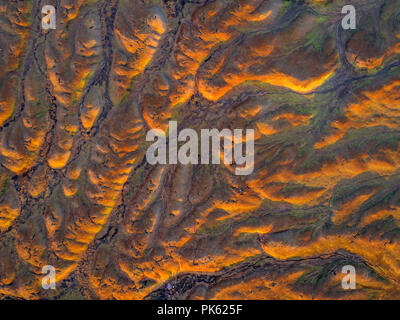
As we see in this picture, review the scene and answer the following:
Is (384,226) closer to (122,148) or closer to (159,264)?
(159,264)

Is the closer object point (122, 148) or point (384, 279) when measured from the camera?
point (384, 279)

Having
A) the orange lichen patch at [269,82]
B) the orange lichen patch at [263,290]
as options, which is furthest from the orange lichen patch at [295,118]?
the orange lichen patch at [263,290]

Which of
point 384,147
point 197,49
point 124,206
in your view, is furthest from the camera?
point 124,206

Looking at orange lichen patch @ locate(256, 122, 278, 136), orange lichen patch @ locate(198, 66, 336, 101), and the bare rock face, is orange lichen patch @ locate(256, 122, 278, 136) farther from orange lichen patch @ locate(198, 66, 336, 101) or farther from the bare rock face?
orange lichen patch @ locate(198, 66, 336, 101)

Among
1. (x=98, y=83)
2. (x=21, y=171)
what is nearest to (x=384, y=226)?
(x=98, y=83)

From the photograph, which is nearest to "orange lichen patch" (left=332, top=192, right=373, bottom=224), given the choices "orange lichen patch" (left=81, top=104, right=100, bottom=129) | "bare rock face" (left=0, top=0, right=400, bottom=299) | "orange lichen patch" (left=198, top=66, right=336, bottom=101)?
"bare rock face" (left=0, top=0, right=400, bottom=299)

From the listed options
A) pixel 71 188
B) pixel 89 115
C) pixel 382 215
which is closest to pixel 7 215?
pixel 71 188
